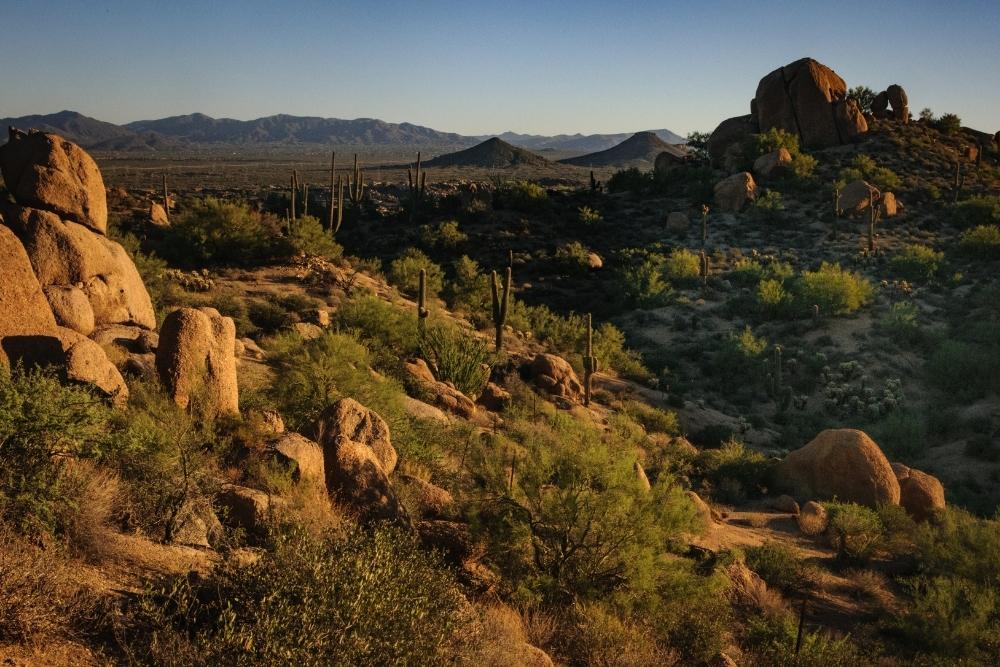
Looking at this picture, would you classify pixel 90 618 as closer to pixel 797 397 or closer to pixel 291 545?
pixel 291 545

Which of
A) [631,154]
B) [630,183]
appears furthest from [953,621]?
[631,154]

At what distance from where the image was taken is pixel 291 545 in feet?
16.9

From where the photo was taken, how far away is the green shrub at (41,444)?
16.8ft

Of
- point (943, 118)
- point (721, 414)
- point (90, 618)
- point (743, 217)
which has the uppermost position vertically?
point (943, 118)

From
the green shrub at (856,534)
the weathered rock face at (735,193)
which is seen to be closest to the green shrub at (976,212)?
the weathered rock face at (735,193)

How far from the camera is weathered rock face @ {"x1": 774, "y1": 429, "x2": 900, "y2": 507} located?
1257 centimetres

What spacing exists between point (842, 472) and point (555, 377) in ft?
21.0

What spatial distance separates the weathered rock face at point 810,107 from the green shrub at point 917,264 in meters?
16.1

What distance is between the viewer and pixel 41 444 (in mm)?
5613

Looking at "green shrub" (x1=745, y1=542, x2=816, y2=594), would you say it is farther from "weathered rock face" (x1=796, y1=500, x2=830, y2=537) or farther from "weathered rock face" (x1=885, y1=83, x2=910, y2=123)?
"weathered rock face" (x1=885, y1=83, x2=910, y2=123)

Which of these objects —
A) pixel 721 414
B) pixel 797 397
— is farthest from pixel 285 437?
pixel 797 397

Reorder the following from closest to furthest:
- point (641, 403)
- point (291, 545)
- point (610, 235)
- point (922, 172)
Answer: point (291, 545)
point (641, 403)
point (610, 235)
point (922, 172)

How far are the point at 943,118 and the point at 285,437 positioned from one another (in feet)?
175

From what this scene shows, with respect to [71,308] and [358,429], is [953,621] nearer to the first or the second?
[358,429]
